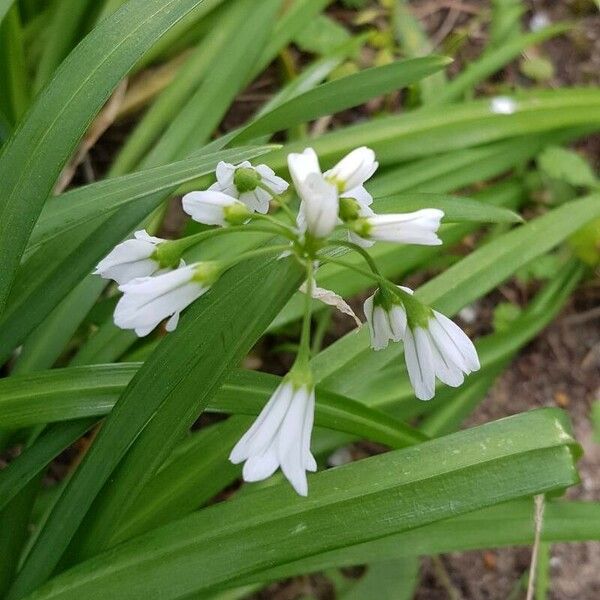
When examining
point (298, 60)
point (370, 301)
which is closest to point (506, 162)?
point (298, 60)

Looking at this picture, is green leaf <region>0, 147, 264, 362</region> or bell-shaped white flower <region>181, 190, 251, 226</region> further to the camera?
green leaf <region>0, 147, 264, 362</region>

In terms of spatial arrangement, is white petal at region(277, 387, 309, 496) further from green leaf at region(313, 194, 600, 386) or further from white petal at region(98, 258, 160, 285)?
green leaf at region(313, 194, 600, 386)

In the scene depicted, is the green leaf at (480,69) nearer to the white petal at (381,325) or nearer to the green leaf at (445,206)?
the green leaf at (445,206)

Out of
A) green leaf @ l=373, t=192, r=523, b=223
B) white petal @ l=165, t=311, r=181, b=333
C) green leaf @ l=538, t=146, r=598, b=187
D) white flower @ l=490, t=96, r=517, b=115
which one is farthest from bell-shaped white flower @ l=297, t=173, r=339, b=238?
green leaf @ l=538, t=146, r=598, b=187

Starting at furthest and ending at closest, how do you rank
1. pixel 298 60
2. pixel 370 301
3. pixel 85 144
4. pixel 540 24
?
pixel 540 24
pixel 298 60
pixel 85 144
pixel 370 301

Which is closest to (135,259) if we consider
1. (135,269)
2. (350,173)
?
(135,269)

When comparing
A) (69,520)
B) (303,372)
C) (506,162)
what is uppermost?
(303,372)

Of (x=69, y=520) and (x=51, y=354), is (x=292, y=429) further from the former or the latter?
(x=51, y=354)
